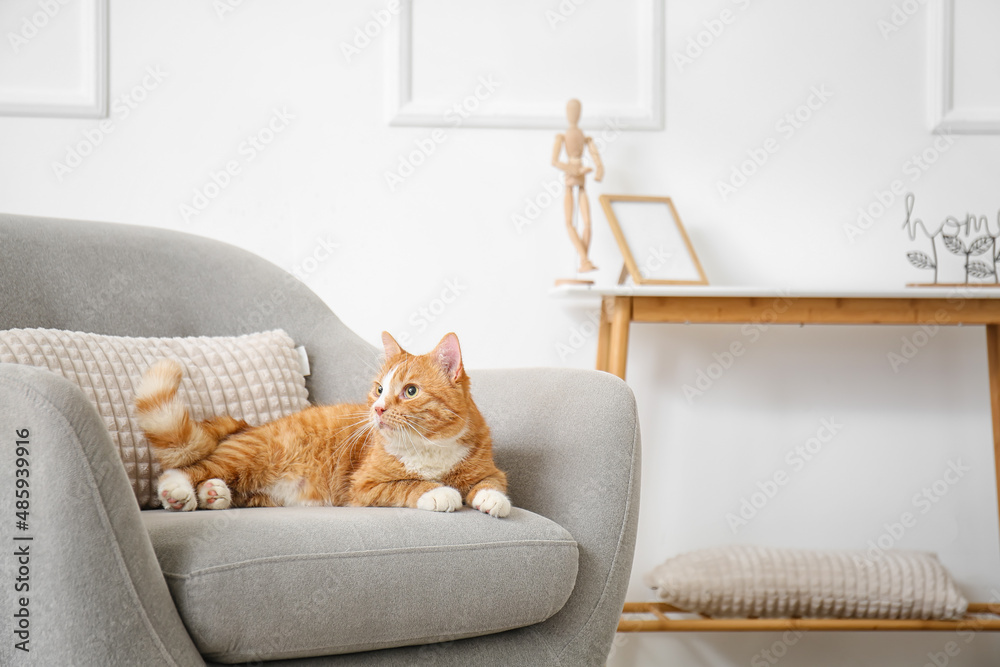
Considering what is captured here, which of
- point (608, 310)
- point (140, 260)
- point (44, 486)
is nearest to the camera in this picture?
point (44, 486)

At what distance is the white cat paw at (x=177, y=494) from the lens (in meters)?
1.08

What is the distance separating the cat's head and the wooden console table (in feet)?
2.11

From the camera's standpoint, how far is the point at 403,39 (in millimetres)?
2031

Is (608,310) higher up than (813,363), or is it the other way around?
(608,310)

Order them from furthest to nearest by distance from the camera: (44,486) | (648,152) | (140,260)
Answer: (648,152)
(140,260)
(44,486)

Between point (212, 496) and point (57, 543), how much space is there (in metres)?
0.35

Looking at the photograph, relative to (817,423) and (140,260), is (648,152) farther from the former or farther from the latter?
(140,260)

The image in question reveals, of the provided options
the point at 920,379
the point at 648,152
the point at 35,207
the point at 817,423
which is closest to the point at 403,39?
the point at 648,152

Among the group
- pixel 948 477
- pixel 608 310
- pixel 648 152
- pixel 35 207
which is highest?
pixel 648 152

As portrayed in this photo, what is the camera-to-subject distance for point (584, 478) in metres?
1.15

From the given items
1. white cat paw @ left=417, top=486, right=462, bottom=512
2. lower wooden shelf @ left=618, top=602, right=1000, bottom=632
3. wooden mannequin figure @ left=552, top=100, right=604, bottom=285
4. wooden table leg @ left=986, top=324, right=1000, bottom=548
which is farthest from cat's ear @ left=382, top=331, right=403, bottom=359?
wooden table leg @ left=986, top=324, right=1000, bottom=548

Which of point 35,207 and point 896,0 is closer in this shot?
point 35,207

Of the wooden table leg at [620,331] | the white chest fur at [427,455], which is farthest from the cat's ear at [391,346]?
the wooden table leg at [620,331]

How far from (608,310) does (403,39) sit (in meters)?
0.91
